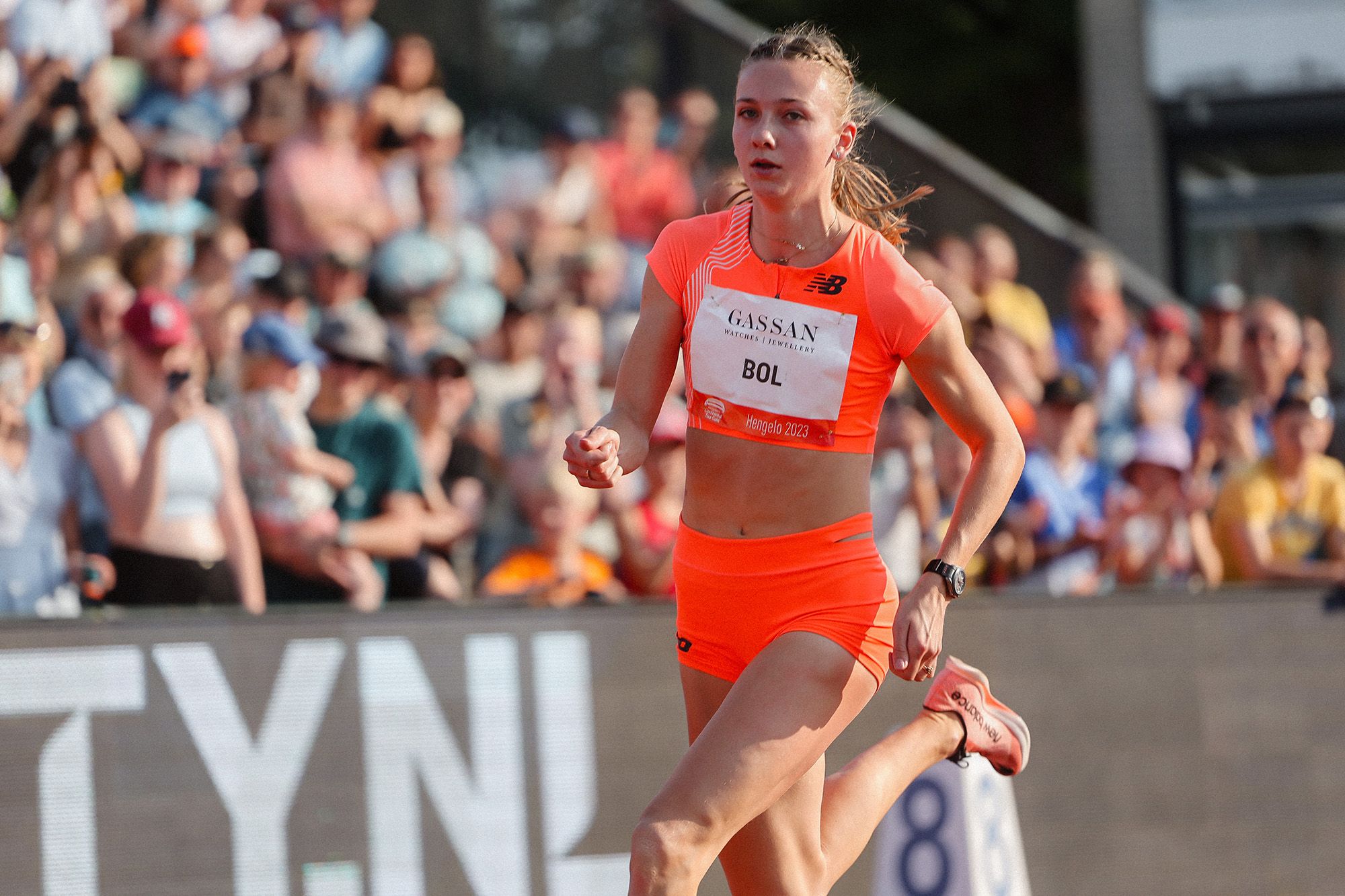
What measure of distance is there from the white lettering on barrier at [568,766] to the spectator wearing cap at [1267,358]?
4.43 meters

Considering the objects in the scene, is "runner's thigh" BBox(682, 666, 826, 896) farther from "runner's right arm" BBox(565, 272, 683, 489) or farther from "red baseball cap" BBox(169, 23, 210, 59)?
"red baseball cap" BBox(169, 23, 210, 59)

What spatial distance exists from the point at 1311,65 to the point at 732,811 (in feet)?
41.8

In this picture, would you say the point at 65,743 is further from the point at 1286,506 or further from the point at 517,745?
the point at 1286,506

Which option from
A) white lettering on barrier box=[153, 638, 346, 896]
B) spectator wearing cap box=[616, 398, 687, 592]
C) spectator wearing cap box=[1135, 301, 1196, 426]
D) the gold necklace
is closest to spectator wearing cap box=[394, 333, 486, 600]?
spectator wearing cap box=[616, 398, 687, 592]

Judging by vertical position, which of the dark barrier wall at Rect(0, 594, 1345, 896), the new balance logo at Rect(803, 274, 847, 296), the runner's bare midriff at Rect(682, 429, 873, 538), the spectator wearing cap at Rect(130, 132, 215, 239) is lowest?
the dark barrier wall at Rect(0, 594, 1345, 896)

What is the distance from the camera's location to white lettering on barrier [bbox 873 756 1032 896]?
5754 millimetres

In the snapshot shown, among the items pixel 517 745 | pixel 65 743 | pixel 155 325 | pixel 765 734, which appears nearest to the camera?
pixel 765 734

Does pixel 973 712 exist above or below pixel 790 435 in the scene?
below

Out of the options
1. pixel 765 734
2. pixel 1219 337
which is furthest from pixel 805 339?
pixel 1219 337

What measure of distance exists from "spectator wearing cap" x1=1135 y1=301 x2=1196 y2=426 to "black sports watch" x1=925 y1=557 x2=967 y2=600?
16.7 feet

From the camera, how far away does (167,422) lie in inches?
220

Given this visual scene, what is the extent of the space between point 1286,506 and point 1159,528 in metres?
0.56

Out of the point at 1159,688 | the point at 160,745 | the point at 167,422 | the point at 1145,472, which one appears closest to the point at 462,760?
the point at 160,745

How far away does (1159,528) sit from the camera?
7535mm
